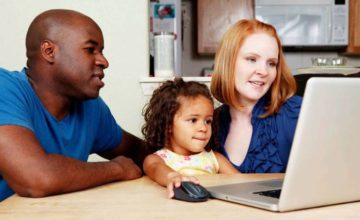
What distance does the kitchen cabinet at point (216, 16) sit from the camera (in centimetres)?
439

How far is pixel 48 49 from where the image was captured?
4.39 ft

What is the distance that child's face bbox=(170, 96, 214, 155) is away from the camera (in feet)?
4.72

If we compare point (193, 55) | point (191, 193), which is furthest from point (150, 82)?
point (193, 55)

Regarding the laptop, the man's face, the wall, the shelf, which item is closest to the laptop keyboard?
the laptop

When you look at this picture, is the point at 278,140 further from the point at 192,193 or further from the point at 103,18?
the point at 103,18

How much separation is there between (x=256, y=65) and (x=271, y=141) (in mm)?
239

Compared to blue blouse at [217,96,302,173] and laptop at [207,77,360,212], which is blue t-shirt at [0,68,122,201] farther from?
laptop at [207,77,360,212]

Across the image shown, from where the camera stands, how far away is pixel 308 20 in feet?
14.5

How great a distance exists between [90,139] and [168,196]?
633 millimetres

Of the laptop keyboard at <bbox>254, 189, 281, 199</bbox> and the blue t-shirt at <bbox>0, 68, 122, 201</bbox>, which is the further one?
the blue t-shirt at <bbox>0, 68, 122, 201</bbox>

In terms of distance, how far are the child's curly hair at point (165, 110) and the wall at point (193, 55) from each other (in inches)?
122

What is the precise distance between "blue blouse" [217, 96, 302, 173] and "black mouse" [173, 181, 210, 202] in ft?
1.91

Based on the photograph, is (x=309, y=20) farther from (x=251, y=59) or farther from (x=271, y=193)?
(x=271, y=193)

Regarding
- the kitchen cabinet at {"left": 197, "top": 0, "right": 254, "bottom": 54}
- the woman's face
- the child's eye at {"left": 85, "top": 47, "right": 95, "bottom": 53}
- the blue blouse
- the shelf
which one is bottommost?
the blue blouse
